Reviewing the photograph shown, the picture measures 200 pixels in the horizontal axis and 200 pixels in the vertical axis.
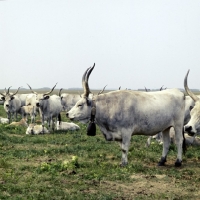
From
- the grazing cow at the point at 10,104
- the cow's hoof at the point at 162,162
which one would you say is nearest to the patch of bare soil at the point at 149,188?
the cow's hoof at the point at 162,162

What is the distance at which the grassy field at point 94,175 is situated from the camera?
685cm

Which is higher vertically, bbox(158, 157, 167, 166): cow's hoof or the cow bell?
the cow bell

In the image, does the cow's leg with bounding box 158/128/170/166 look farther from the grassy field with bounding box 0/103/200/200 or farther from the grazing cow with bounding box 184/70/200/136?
the grazing cow with bounding box 184/70/200/136

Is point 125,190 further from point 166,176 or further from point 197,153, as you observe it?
point 197,153

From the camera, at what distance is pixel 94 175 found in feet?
26.3

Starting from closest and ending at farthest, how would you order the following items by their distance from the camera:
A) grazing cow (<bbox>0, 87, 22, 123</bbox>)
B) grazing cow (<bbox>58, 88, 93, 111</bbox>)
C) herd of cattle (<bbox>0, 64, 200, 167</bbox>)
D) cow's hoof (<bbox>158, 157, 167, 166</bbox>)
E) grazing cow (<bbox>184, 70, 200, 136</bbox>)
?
grazing cow (<bbox>184, 70, 200, 136</bbox>)
herd of cattle (<bbox>0, 64, 200, 167</bbox>)
cow's hoof (<bbox>158, 157, 167, 166</bbox>)
grazing cow (<bbox>0, 87, 22, 123</bbox>)
grazing cow (<bbox>58, 88, 93, 111</bbox>)

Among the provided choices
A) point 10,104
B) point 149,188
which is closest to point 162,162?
point 149,188

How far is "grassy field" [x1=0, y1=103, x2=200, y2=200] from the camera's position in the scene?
6848 millimetres

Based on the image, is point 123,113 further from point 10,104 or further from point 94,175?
point 10,104

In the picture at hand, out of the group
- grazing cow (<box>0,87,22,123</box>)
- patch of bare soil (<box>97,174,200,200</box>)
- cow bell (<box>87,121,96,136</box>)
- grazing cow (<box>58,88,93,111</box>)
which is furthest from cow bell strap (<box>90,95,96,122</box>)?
grazing cow (<box>58,88,93,111</box>)

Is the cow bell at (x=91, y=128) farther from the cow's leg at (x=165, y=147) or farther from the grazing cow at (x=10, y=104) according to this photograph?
the grazing cow at (x=10, y=104)

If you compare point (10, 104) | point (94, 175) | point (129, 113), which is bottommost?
point (94, 175)

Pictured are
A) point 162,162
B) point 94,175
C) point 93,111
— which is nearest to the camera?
point 94,175

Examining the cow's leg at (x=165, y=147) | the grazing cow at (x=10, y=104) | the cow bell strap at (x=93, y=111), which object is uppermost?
the cow bell strap at (x=93, y=111)
